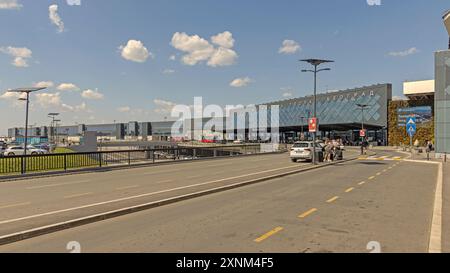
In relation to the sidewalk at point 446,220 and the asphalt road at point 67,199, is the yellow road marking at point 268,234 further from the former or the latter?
the asphalt road at point 67,199

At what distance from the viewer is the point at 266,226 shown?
7.36 m

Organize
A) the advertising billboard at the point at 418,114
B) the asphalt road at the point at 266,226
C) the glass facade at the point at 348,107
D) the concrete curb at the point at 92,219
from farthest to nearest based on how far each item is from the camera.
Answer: the glass facade at the point at 348,107, the advertising billboard at the point at 418,114, the concrete curb at the point at 92,219, the asphalt road at the point at 266,226

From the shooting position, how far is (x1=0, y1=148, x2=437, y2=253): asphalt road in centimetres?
600

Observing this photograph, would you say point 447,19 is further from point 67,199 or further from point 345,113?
point 345,113

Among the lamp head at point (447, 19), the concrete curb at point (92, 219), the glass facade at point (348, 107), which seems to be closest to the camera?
the concrete curb at point (92, 219)

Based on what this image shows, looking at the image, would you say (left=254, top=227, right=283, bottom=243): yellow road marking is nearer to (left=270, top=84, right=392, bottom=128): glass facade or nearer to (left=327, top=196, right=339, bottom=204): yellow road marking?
(left=327, top=196, right=339, bottom=204): yellow road marking

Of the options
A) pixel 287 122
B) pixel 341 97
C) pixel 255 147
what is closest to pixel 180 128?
pixel 287 122

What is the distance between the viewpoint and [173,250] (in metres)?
5.73

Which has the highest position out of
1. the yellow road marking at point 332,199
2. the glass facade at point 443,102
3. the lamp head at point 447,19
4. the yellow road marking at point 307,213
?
the lamp head at point 447,19

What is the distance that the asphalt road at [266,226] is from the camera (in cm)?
600

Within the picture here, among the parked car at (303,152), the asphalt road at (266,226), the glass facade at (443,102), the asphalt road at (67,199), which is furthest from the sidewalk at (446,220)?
the glass facade at (443,102)

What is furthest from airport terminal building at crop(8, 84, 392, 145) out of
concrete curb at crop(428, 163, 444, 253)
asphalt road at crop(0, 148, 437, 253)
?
concrete curb at crop(428, 163, 444, 253)

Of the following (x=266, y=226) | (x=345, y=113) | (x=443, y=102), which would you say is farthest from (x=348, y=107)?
(x=266, y=226)
